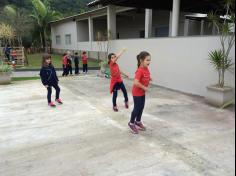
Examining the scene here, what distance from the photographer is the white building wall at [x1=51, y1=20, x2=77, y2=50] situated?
23859mm

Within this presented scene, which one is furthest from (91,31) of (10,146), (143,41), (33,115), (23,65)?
(10,146)

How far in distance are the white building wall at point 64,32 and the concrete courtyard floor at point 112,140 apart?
17696 mm

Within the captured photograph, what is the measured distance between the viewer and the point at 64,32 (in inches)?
1030

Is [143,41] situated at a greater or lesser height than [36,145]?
greater

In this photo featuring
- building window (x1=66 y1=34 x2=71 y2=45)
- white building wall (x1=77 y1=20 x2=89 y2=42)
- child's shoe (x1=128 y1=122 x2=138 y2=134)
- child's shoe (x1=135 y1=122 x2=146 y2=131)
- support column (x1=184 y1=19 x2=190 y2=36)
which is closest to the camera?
child's shoe (x1=128 y1=122 x2=138 y2=134)

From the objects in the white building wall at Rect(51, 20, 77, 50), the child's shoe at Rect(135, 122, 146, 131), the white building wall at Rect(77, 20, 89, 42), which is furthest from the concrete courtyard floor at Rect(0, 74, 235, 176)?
the white building wall at Rect(51, 20, 77, 50)

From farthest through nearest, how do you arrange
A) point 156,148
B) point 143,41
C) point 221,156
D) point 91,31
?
1. point 91,31
2. point 143,41
3. point 156,148
4. point 221,156

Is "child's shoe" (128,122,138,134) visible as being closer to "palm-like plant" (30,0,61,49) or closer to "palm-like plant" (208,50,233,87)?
"palm-like plant" (208,50,233,87)

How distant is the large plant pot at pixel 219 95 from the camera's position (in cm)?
602

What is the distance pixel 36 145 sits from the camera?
411 cm

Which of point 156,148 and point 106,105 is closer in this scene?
point 156,148

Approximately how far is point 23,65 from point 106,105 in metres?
13.4

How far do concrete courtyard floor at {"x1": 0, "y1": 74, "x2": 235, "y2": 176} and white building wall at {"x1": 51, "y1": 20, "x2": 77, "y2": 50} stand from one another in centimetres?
1770

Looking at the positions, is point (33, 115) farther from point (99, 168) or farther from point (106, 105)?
point (99, 168)
